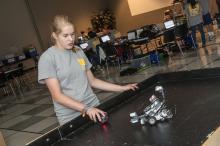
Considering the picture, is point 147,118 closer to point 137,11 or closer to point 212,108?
point 212,108

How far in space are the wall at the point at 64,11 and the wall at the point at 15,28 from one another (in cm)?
47

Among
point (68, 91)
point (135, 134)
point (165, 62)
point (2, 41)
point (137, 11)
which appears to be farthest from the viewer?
point (137, 11)

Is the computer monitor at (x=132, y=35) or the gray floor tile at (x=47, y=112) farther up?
the computer monitor at (x=132, y=35)

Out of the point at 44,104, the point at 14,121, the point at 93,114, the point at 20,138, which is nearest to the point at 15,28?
the point at 44,104

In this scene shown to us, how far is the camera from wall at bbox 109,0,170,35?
55.9ft

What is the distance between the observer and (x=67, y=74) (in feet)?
8.18

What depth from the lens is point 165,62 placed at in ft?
31.1

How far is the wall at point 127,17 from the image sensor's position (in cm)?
1703

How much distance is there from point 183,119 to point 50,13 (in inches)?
563

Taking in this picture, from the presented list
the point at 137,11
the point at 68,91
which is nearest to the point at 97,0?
the point at 137,11

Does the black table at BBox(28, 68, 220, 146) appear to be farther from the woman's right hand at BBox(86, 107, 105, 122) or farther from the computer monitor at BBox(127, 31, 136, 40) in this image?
the computer monitor at BBox(127, 31, 136, 40)

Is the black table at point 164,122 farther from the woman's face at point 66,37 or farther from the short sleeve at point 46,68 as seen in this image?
the woman's face at point 66,37

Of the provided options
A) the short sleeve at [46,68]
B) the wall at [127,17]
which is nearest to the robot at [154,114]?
the short sleeve at [46,68]

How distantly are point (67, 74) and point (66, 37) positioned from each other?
272 mm
